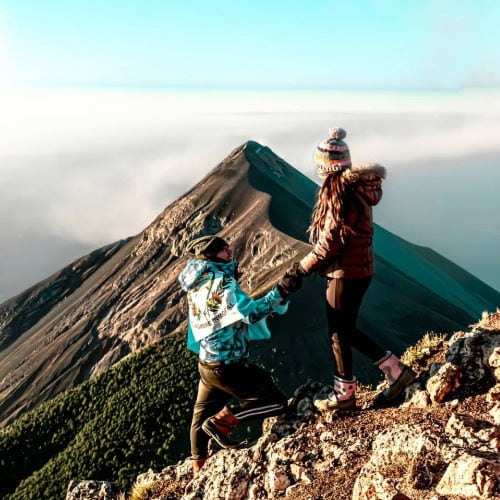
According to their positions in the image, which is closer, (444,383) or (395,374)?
(444,383)

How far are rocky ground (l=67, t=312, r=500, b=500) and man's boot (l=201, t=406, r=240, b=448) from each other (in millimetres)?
327

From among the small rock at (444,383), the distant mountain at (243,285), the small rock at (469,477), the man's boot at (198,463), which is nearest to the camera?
the small rock at (469,477)

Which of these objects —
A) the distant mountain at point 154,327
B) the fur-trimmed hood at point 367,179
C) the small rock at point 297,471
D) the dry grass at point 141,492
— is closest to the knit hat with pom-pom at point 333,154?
the fur-trimmed hood at point 367,179

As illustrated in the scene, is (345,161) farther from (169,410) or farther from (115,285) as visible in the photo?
(115,285)

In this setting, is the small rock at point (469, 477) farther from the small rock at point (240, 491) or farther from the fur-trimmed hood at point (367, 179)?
the fur-trimmed hood at point (367, 179)

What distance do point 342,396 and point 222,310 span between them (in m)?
1.84

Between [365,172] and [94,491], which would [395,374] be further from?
[94,491]

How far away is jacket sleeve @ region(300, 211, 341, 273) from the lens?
5750 millimetres

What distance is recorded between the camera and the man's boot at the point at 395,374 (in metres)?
6.16

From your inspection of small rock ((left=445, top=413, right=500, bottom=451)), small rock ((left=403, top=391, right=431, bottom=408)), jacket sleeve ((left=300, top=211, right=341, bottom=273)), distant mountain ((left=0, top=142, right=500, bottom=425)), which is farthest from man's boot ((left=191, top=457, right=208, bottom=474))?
distant mountain ((left=0, top=142, right=500, bottom=425))

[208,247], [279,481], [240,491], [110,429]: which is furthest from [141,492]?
[110,429]

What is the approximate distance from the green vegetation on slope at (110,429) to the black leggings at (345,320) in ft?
76.2

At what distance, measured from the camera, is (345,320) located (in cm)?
608

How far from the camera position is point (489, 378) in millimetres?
5664
